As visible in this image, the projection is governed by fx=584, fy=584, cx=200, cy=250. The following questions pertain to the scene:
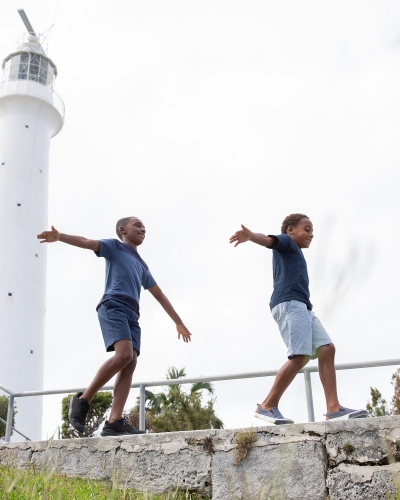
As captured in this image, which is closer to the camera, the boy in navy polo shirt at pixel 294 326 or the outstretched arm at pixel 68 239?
the boy in navy polo shirt at pixel 294 326

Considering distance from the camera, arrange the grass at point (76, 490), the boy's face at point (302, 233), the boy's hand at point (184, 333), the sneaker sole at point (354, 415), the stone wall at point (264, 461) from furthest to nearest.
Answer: the boy's hand at point (184, 333) < the boy's face at point (302, 233) < the sneaker sole at point (354, 415) < the stone wall at point (264, 461) < the grass at point (76, 490)

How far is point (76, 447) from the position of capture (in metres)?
4.02

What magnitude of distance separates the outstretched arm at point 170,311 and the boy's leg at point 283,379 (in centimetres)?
119

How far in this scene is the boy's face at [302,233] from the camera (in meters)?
4.29

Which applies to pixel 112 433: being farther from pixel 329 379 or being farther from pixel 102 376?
pixel 329 379

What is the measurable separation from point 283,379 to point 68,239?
1783 mm

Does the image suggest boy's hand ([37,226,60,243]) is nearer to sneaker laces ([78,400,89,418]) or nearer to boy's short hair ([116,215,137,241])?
boy's short hair ([116,215,137,241])

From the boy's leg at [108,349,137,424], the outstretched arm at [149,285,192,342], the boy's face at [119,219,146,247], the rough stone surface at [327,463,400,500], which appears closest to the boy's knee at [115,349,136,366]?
the boy's leg at [108,349,137,424]

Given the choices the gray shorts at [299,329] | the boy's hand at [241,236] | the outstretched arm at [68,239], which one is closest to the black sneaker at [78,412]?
the outstretched arm at [68,239]

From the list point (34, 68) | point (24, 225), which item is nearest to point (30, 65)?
point (34, 68)

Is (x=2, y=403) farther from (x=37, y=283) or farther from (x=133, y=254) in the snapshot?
(x=37, y=283)

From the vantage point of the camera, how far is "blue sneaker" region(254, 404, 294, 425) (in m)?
3.57

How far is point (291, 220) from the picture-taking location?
4.41 metres

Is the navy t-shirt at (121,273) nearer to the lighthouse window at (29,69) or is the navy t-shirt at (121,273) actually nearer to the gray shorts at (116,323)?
the gray shorts at (116,323)
